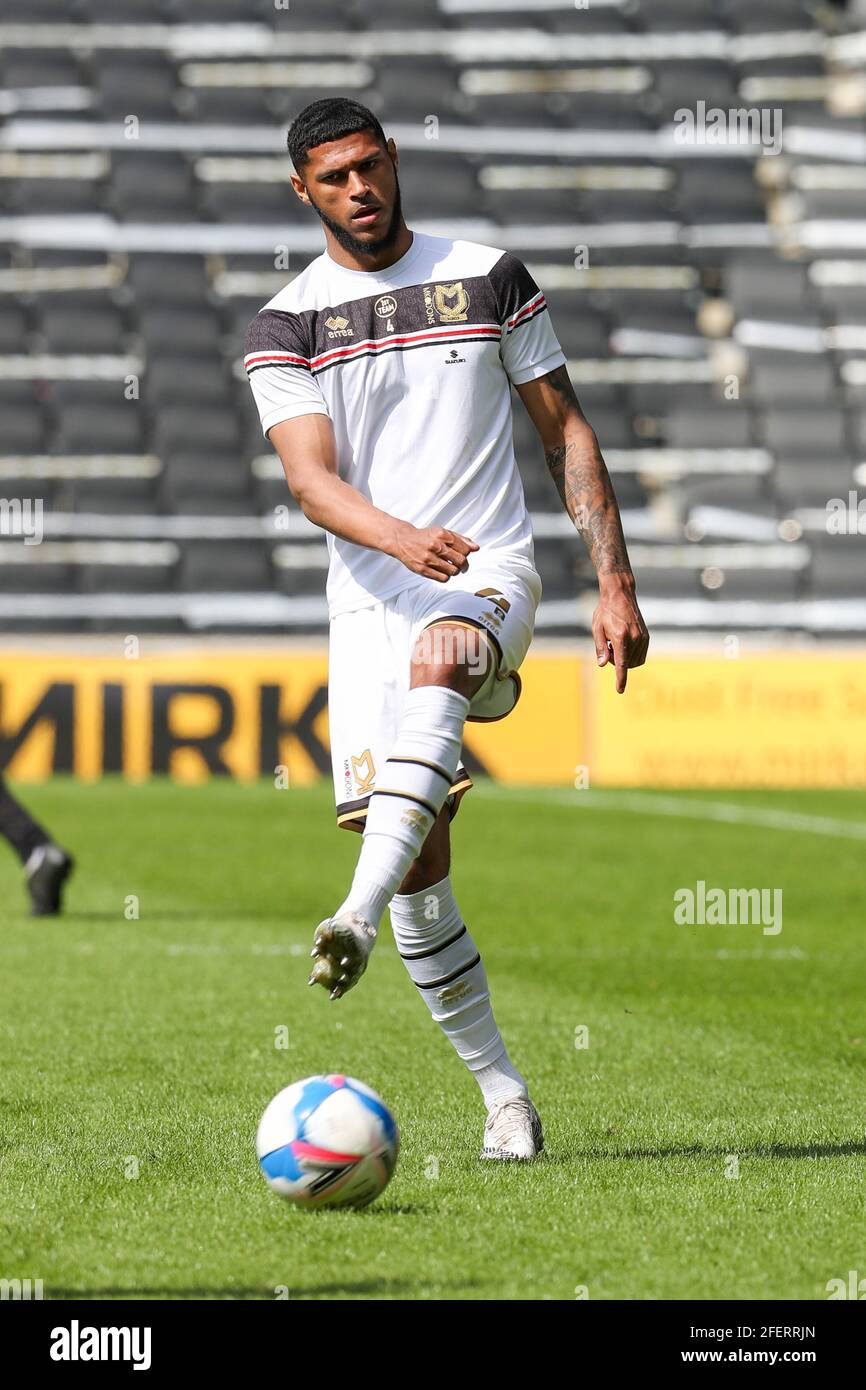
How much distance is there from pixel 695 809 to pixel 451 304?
33.1 feet

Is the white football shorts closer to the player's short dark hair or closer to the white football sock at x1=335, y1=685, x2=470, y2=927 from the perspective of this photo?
the white football sock at x1=335, y1=685, x2=470, y2=927

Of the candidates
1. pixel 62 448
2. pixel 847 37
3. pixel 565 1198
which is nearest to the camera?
pixel 565 1198

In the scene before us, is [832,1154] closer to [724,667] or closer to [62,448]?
[724,667]

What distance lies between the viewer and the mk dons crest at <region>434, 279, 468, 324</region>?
4.27 metres

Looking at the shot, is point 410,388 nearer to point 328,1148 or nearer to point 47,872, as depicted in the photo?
point 328,1148

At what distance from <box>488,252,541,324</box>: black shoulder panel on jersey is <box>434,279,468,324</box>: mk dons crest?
76mm

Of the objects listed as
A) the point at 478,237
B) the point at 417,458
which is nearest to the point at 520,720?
the point at 478,237

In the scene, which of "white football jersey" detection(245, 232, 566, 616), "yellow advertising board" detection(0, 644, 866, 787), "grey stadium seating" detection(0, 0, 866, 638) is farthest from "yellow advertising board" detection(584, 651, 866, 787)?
"white football jersey" detection(245, 232, 566, 616)

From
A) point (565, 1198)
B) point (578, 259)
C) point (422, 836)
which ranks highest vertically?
point (578, 259)

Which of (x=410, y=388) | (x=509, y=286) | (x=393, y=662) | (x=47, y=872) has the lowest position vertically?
(x=47, y=872)

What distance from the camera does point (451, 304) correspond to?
14.0ft

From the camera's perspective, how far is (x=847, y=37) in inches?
987

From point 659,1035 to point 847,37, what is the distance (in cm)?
Result: 2160

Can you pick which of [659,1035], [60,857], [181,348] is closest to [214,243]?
[181,348]
